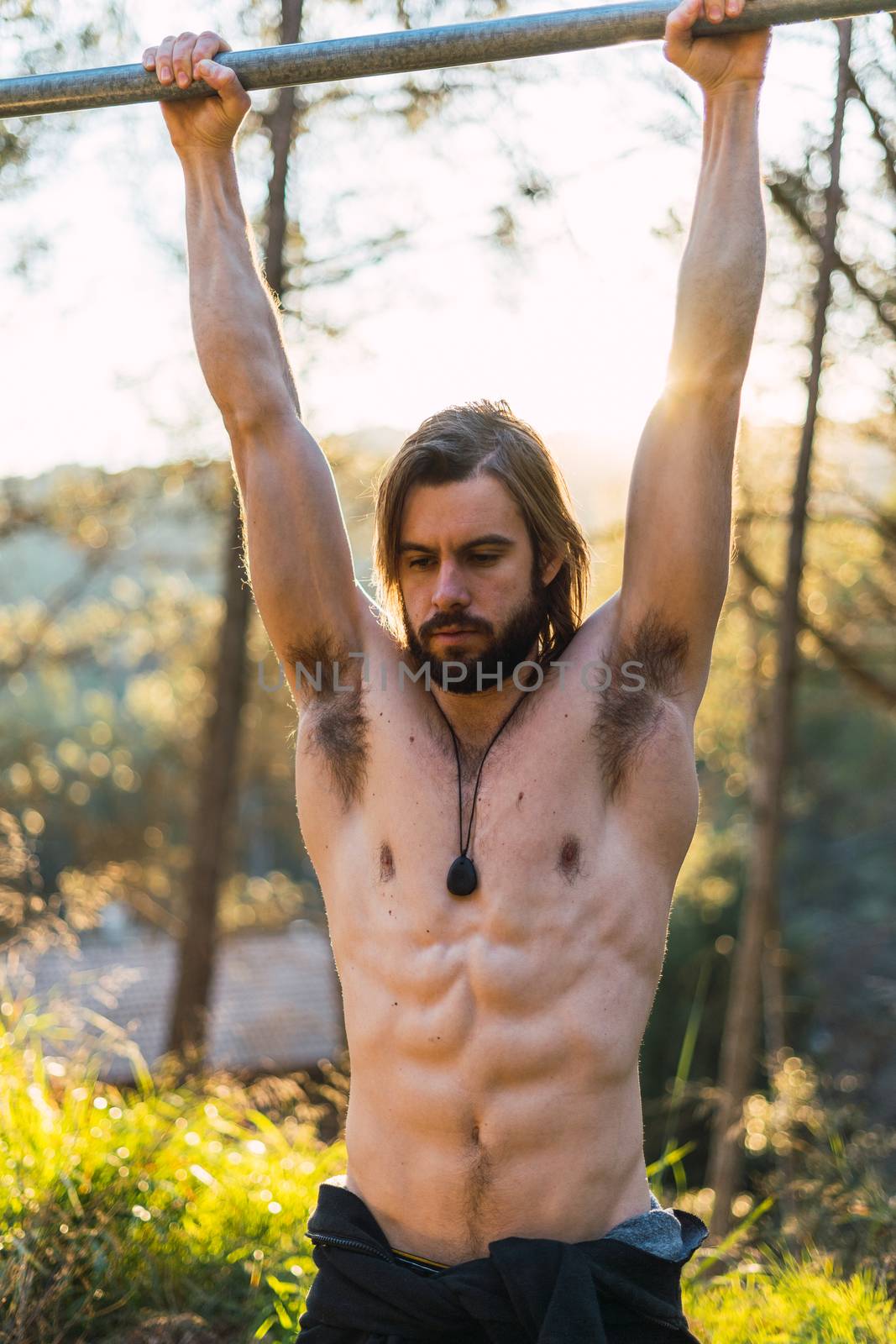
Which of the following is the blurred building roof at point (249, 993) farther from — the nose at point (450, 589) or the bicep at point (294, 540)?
the nose at point (450, 589)

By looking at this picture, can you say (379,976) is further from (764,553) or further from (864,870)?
(864,870)

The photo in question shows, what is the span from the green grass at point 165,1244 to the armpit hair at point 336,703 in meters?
1.32

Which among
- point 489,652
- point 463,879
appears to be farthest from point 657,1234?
point 489,652

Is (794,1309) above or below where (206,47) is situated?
below

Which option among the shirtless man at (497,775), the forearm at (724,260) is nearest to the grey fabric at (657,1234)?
the shirtless man at (497,775)

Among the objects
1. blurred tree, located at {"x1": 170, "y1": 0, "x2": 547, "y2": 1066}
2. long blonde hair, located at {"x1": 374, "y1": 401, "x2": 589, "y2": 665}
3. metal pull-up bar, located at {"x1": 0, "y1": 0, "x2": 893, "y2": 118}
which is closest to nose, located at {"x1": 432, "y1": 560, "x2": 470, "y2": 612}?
long blonde hair, located at {"x1": 374, "y1": 401, "x2": 589, "y2": 665}

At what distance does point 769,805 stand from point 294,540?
5678 mm

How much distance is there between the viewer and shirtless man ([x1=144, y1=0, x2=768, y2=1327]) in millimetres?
1954

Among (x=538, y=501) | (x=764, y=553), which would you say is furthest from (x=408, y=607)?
(x=764, y=553)

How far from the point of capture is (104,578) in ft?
39.6

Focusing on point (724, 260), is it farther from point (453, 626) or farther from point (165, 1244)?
point (165, 1244)

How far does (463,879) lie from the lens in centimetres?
202

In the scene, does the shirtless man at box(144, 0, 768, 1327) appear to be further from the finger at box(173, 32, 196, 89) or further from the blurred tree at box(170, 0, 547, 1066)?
the blurred tree at box(170, 0, 547, 1066)

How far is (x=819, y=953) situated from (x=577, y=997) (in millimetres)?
12862
